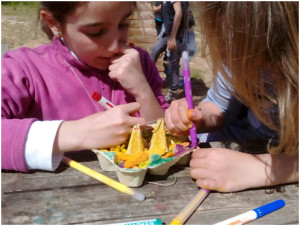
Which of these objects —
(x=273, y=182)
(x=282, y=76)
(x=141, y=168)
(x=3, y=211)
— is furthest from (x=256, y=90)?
(x=3, y=211)

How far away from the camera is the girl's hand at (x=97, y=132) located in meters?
0.72

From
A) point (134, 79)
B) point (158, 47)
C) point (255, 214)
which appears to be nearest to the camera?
point (255, 214)

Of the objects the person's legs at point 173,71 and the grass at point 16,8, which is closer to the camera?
the person's legs at point 173,71

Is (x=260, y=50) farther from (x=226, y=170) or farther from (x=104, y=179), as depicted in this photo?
(x=104, y=179)

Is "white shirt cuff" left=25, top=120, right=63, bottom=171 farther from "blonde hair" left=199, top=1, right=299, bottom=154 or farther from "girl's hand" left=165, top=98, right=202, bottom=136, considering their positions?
"blonde hair" left=199, top=1, right=299, bottom=154

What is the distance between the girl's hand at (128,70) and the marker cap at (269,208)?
50 centimetres

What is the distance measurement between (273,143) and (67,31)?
608 millimetres

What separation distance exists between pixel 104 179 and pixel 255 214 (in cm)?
29

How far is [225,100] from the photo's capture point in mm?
1041

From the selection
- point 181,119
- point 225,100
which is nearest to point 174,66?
point 225,100

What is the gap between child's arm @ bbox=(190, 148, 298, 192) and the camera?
663 mm

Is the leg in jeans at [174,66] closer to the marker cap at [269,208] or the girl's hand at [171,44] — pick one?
the girl's hand at [171,44]

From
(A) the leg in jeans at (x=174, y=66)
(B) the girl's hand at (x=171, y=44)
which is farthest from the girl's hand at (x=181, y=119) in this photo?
(A) the leg in jeans at (x=174, y=66)

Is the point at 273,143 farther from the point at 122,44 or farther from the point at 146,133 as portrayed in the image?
the point at 122,44
